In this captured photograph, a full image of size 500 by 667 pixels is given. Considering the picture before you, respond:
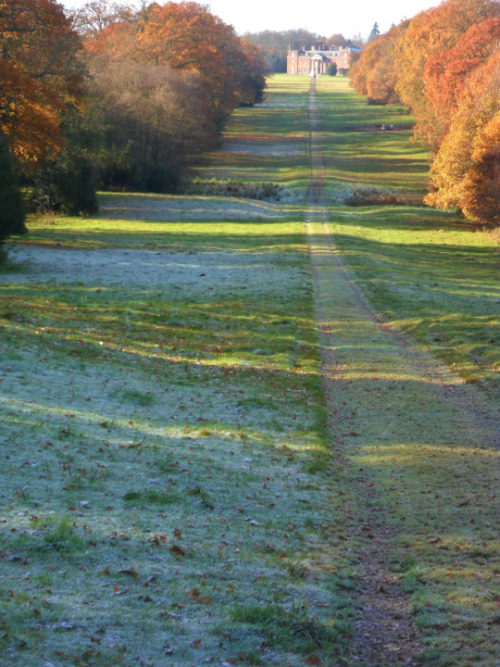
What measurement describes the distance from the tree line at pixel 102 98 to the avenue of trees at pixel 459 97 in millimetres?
20208

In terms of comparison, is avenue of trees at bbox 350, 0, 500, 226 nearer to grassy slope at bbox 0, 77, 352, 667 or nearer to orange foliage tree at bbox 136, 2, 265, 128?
orange foliage tree at bbox 136, 2, 265, 128

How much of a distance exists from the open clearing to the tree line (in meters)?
8.74

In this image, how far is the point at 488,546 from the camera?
7.88 m

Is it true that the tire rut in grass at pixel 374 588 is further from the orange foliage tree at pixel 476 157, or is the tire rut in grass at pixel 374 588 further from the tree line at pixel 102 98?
the orange foliage tree at pixel 476 157

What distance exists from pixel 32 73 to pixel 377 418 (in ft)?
93.3

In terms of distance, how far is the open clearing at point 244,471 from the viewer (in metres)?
5.82

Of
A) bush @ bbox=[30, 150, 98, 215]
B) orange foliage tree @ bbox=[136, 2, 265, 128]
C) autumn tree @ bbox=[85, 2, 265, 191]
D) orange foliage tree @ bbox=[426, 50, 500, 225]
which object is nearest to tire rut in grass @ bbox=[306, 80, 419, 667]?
orange foliage tree @ bbox=[426, 50, 500, 225]

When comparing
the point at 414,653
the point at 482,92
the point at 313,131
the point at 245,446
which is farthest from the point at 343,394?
the point at 313,131

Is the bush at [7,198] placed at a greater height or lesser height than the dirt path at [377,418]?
greater

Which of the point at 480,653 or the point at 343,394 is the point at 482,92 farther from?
the point at 480,653

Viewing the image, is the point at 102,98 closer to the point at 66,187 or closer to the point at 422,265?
the point at 66,187

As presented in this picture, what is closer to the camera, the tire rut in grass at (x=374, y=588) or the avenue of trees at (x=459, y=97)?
the tire rut in grass at (x=374, y=588)

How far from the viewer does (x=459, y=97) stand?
169 feet

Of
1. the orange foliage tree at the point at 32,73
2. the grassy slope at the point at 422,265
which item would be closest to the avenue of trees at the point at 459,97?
the grassy slope at the point at 422,265
